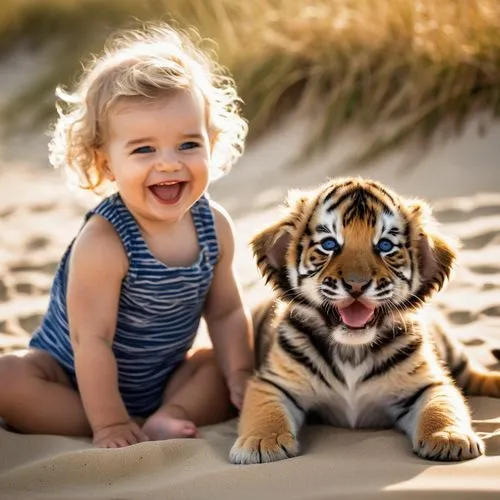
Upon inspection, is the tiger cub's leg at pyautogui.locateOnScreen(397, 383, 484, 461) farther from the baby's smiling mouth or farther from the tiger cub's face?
the baby's smiling mouth

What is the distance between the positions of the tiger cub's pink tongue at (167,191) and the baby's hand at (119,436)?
0.81 m

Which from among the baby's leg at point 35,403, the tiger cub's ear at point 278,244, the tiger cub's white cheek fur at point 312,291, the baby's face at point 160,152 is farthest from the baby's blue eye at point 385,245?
the baby's leg at point 35,403

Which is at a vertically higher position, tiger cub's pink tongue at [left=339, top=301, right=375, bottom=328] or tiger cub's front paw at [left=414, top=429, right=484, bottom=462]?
tiger cub's pink tongue at [left=339, top=301, right=375, bottom=328]

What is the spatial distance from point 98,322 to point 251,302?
164 cm

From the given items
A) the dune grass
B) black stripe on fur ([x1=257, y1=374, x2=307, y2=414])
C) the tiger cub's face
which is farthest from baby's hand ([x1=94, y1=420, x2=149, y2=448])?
the dune grass

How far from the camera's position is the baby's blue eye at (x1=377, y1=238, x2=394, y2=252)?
3.41 m

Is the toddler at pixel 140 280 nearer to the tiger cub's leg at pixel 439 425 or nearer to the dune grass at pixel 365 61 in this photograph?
the tiger cub's leg at pixel 439 425

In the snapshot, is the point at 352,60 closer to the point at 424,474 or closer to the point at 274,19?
the point at 274,19

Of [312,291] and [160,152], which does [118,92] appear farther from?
[312,291]

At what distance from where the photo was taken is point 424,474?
9.96 feet

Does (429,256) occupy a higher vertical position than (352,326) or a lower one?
higher

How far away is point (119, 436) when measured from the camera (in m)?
3.66

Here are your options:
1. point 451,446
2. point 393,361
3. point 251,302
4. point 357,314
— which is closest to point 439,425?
point 451,446

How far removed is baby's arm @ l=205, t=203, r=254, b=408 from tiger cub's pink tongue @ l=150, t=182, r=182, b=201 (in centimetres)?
38
